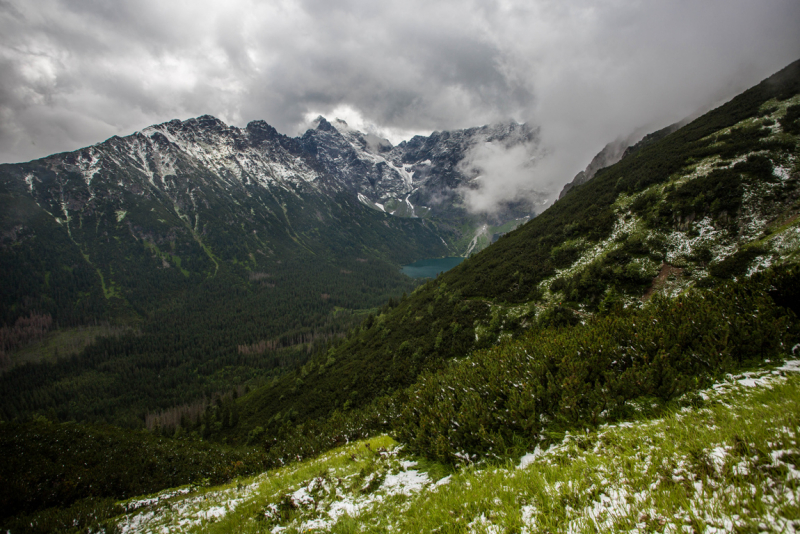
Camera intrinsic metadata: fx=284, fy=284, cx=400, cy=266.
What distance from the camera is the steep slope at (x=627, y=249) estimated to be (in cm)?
2952

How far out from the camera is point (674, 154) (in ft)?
164

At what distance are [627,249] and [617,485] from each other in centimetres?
Answer: 4072

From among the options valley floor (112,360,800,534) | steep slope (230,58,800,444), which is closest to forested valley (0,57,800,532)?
steep slope (230,58,800,444)

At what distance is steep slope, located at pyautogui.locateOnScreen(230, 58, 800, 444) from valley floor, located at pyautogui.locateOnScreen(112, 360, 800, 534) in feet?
63.3

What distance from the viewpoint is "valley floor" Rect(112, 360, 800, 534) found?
339 cm

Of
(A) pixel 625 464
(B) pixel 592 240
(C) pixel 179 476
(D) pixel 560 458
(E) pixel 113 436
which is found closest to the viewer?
(A) pixel 625 464

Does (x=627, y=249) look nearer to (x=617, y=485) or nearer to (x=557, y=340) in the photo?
(x=557, y=340)

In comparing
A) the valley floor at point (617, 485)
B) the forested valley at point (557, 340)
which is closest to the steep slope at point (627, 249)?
the forested valley at point (557, 340)

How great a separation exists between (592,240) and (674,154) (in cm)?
2523

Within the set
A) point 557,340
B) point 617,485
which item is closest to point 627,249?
point 557,340

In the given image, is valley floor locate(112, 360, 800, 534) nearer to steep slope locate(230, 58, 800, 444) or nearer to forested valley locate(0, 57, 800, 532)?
forested valley locate(0, 57, 800, 532)

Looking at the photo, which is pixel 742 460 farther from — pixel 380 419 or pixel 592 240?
pixel 592 240

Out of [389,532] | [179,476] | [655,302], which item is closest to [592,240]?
[655,302]

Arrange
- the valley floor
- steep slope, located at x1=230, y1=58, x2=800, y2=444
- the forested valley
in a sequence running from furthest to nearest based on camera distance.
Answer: steep slope, located at x1=230, y1=58, x2=800, y2=444, the forested valley, the valley floor
